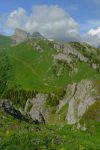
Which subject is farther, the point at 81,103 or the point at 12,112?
the point at 81,103

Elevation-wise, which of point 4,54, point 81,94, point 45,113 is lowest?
point 45,113

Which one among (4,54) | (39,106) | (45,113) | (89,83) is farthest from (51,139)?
(39,106)

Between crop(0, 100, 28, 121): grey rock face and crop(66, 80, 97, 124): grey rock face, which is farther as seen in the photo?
crop(66, 80, 97, 124): grey rock face

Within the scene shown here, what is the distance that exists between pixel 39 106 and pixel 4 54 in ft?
270

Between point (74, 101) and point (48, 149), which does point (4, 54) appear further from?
point (48, 149)

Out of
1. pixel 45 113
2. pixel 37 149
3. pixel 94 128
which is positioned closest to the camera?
pixel 37 149

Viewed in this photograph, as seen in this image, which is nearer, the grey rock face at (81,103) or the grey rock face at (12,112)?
the grey rock face at (12,112)

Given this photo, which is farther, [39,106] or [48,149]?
[39,106]

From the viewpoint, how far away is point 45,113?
164 meters

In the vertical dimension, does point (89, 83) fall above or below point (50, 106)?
above

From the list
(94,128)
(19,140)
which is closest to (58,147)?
(19,140)

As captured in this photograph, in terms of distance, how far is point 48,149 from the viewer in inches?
757

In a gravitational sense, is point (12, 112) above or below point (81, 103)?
above

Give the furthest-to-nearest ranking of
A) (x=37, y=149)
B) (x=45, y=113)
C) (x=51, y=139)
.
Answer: (x=45, y=113) < (x=51, y=139) < (x=37, y=149)
